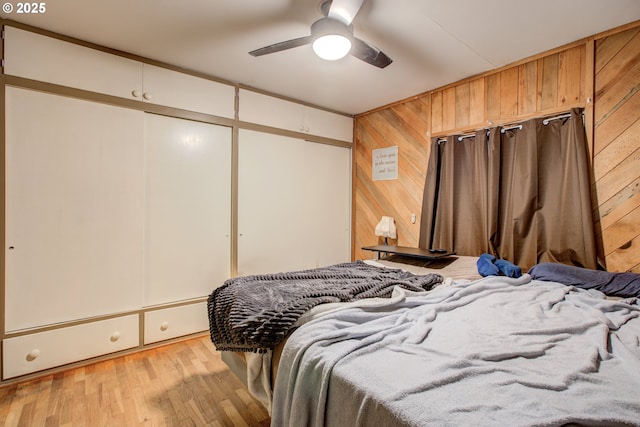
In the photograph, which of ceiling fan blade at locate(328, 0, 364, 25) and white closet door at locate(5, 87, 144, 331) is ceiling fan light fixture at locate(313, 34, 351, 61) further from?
white closet door at locate(5, 87, 144, 331)

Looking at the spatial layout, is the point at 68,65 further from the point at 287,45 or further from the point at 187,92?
the point at 287,45

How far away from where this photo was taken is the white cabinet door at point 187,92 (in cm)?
247

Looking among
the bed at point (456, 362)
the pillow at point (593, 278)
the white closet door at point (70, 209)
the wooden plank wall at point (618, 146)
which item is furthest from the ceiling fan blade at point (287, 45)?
the pillow at point (593, 278)

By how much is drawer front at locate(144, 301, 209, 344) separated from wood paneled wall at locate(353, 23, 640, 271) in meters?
2.26

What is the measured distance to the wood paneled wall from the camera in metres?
1.96

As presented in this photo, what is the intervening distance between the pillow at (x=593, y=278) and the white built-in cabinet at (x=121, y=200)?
7.53ft

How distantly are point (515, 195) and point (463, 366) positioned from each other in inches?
80.8

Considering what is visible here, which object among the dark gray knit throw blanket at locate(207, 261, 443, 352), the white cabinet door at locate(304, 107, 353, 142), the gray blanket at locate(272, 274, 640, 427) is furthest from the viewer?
the white cabinet door at locate(304, 107, 353, 142)

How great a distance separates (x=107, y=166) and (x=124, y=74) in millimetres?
752

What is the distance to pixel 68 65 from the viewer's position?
213cm

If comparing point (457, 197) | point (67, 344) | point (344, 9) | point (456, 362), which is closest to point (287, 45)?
point (344, 9)

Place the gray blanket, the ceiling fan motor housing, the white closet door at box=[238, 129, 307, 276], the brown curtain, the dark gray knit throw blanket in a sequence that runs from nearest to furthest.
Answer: the gray blanket < the dark gray knit throw blanket < the ceiling fan motor housing < the brown curtain < the white closet door at box=[238, 129, 307, 276]

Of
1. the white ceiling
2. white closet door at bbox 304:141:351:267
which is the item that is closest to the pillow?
the white ceiling

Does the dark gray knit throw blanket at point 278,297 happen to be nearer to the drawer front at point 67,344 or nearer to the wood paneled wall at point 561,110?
the drawer front at point 67,344
